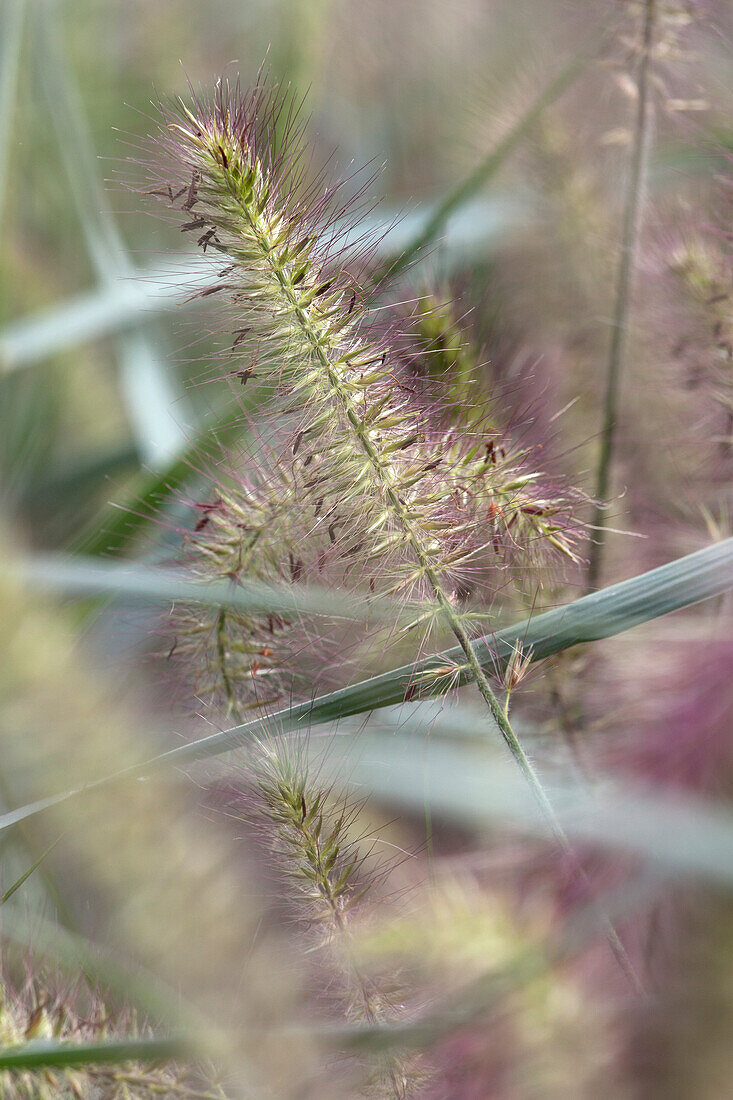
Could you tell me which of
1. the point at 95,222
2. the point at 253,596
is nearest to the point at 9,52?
the point at 95,222

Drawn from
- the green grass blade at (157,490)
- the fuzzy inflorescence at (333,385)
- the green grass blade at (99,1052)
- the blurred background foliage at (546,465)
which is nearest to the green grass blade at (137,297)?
the blurred background foliage at (546,465)

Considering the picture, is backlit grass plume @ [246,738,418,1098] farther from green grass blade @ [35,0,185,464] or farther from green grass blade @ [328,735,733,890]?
green grass blade @ [35,0,185,464]

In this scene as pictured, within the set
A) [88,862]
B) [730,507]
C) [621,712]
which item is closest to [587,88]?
[730,507]

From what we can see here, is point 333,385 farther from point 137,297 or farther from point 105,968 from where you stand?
point 137,297

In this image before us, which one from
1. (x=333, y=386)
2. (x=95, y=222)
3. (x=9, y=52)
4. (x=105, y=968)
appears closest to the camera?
(x=333, y=386)

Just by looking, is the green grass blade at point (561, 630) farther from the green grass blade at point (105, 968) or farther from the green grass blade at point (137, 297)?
the green grass blade at point (137, 297)
